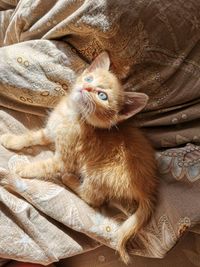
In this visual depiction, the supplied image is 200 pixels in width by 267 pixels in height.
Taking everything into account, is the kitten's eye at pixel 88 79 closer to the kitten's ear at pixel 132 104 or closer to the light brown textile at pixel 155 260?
the kitten's ear at pixel 132 104

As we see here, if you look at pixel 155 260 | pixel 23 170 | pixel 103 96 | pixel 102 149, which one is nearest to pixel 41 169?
pixel 23 170

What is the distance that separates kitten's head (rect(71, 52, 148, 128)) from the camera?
1.08 m

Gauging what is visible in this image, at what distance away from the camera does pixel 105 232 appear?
1.06 metres

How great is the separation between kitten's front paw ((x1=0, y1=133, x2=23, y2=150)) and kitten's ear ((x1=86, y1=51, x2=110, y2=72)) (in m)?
0.35

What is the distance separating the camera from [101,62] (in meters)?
1.12

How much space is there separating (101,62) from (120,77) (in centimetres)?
8

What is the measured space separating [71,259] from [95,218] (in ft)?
0.60

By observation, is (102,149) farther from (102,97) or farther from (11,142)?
(11,142)

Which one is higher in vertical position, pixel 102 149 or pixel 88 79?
pixel 88 79

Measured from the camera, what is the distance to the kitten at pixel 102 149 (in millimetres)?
1065

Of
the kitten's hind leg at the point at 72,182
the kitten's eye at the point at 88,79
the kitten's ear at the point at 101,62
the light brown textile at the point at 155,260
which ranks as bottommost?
the light brown textile at the point at 155,260

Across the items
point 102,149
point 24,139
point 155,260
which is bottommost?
point 155,260

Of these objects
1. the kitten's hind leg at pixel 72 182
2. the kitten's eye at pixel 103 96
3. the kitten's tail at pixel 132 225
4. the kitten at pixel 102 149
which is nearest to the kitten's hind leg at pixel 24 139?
the kitten at pixel 102 149

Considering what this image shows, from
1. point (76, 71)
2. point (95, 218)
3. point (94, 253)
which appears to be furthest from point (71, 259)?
point (76, 71)
